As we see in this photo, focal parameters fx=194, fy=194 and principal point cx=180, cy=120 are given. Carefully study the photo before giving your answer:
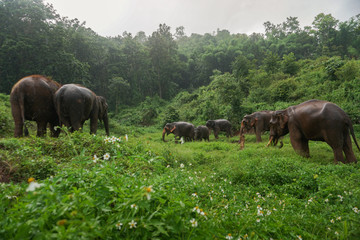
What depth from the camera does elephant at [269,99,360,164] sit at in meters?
4.98

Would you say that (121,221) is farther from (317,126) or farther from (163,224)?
(317,126)

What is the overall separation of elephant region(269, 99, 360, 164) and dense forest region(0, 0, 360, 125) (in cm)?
675

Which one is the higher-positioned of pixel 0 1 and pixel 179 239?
pixel 0 1

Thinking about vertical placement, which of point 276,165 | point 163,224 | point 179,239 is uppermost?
point 163,224

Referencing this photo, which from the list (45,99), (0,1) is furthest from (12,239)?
(0,1)

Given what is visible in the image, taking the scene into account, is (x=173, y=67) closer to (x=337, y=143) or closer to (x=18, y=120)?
(x=18, y=120)

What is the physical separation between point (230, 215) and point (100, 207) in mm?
1578

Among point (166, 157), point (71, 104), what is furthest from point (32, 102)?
point (166, 157)

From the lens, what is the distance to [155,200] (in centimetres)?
163

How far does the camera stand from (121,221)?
1.41 meters

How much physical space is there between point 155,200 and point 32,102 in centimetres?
606

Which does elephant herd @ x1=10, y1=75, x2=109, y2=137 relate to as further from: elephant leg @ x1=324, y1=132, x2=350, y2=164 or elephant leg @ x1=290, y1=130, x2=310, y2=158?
elephant leg @ x1=324, y1=132, x2=350, y2=164

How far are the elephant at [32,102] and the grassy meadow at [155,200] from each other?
228 cm

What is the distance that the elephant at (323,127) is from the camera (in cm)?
498
